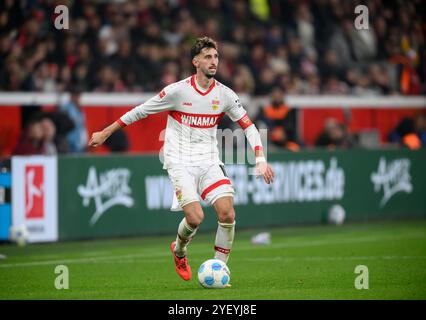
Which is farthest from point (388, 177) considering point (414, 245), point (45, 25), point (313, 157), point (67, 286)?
point (67, 286)

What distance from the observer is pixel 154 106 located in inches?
425

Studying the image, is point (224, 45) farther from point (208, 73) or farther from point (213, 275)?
point (213, 275)

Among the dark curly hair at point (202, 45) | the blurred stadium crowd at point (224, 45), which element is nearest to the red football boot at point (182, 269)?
the dark curly hair at point (202, 45)

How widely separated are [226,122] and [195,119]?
902 centimetres

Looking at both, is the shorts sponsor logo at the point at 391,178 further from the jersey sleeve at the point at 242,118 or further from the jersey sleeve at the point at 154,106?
the jersey sleeve at the point at 154,106

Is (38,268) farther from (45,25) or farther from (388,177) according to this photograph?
(388,177)

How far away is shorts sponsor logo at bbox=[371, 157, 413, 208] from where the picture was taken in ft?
65.2

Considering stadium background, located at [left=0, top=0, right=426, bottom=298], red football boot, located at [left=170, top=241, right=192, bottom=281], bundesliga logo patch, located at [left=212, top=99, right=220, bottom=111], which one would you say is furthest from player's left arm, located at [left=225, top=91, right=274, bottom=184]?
stadium background, located at [left=0, top=0, right=426, bottom=298]

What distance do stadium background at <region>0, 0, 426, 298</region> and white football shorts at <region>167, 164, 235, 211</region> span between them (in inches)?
96.6

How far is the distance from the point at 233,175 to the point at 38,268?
587 cm

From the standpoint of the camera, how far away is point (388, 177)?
2008 centimetres

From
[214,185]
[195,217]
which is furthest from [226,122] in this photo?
[195,217]

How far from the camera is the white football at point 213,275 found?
10219 mm

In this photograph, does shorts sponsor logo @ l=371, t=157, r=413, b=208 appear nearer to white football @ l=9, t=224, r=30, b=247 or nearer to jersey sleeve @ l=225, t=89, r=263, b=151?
white football @ l=9, t=224, r=30, b=247
